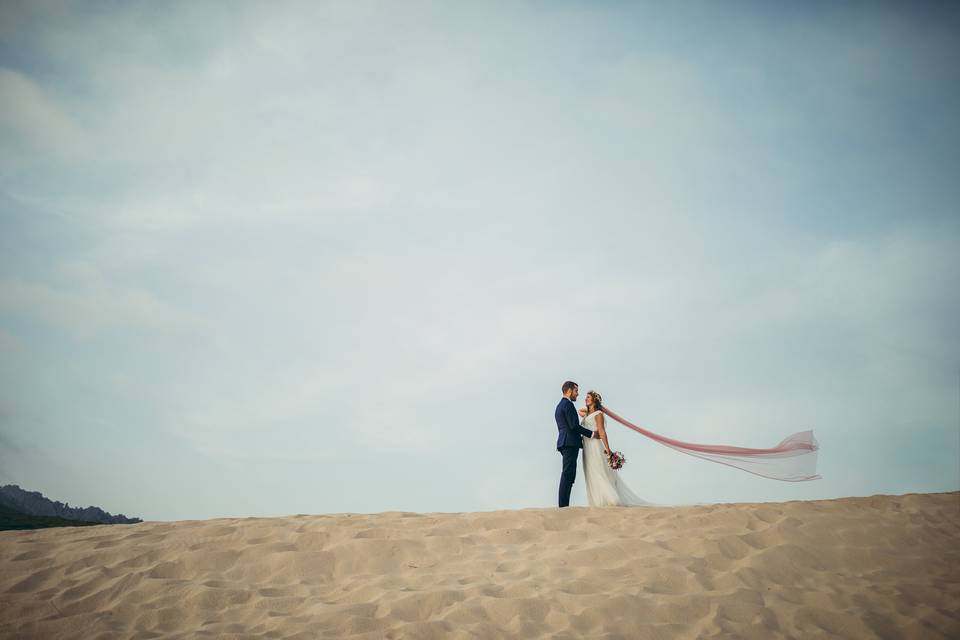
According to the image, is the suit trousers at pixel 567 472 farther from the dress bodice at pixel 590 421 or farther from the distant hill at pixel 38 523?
the distant hill at pixel 38 523

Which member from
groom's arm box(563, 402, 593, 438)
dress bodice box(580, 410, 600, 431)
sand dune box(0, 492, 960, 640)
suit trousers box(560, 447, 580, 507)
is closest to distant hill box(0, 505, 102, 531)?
sand dune box(0, 492, 960, 640)

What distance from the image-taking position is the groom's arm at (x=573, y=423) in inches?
348

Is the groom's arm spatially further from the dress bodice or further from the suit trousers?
the suit trousers

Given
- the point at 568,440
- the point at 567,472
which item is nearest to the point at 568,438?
A: the point at 568,440

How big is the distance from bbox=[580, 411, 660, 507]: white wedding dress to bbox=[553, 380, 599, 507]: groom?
0.18 metres

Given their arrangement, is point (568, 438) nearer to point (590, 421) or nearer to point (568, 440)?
point (568, 440)

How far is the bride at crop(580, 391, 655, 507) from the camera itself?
871 cm

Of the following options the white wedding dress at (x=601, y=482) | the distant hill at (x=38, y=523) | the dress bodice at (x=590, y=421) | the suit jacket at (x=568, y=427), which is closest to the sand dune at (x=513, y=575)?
the white wedding dress at (x=601, y=482)

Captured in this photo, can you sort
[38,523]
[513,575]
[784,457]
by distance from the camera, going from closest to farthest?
[513,575] < [784,457] < [38,523]

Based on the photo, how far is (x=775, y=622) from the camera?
4.88 m

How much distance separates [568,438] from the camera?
28.9ft

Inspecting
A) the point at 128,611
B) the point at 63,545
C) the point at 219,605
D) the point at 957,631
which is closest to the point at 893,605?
the point at 957,631

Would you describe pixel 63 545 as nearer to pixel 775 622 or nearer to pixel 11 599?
pixel 11 599

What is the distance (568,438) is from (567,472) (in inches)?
20.7
